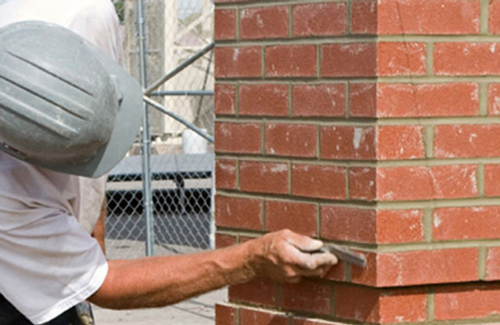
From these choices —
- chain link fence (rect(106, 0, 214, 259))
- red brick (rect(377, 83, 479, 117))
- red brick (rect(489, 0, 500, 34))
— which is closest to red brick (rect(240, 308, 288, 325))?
red brick (rect(377, 83, 479, 117))

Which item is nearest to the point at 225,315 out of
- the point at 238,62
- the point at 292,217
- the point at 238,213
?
the point at 238,213

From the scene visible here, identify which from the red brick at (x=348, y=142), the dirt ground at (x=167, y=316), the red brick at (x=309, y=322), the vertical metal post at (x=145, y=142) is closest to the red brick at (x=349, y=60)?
the red brick at (x=348, y=142)

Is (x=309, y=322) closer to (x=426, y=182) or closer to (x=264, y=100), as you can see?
(x=426, y=182)

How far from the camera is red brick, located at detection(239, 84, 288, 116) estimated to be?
287 cm

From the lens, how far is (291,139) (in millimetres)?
2859

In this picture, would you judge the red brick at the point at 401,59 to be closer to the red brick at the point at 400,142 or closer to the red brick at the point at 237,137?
the red brick at the point at 400,142

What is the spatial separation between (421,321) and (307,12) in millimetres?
933

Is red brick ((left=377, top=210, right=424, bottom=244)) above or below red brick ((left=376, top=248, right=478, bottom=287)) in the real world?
above

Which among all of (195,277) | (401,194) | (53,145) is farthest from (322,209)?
(53,145)

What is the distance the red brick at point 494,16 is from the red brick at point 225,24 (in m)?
0.77

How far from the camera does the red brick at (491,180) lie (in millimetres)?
2744

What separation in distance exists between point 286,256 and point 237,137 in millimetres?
507

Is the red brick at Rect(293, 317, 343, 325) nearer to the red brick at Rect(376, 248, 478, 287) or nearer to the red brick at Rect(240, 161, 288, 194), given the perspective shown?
the red brick at Rect(376, 248, 478, 287)

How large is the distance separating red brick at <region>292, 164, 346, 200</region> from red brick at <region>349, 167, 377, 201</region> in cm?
3
